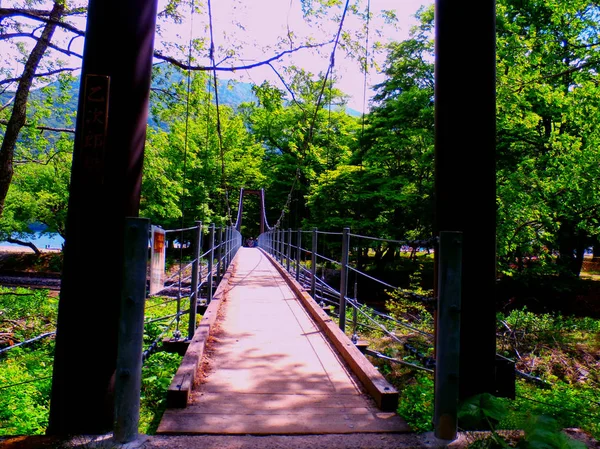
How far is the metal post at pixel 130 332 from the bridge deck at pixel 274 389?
190mm

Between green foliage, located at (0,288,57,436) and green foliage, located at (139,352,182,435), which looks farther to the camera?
green foliage, located at (0,288,57,436)

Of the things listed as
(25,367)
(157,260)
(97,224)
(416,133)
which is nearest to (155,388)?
(157,260)

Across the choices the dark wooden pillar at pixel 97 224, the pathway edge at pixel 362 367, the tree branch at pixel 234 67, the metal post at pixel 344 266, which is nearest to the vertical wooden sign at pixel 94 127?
the dark wooden pillar at pixel 97 224

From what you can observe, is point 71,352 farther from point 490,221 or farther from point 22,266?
point 22,266

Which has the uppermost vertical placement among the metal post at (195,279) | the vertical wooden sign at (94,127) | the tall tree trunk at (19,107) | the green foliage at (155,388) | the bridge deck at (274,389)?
the tall tree trunk at (19,107)

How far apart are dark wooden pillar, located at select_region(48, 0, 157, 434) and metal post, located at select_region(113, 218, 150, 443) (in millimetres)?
116

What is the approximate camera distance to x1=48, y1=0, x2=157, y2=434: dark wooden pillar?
1616mm

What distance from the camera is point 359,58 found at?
301 inches

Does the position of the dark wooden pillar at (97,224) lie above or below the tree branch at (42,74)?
below

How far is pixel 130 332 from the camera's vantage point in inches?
61.1

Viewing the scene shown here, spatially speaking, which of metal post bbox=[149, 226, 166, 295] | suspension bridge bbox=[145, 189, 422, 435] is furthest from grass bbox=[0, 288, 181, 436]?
metal post bbox=[149, 226, 166, 295]

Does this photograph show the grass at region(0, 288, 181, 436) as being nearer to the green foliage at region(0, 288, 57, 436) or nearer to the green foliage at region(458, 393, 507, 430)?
the green foliage at region(0, 288, 57, 436)

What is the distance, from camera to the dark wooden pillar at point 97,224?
1.62 metres

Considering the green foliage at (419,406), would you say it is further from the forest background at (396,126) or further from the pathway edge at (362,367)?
the forest background at (396,126)
